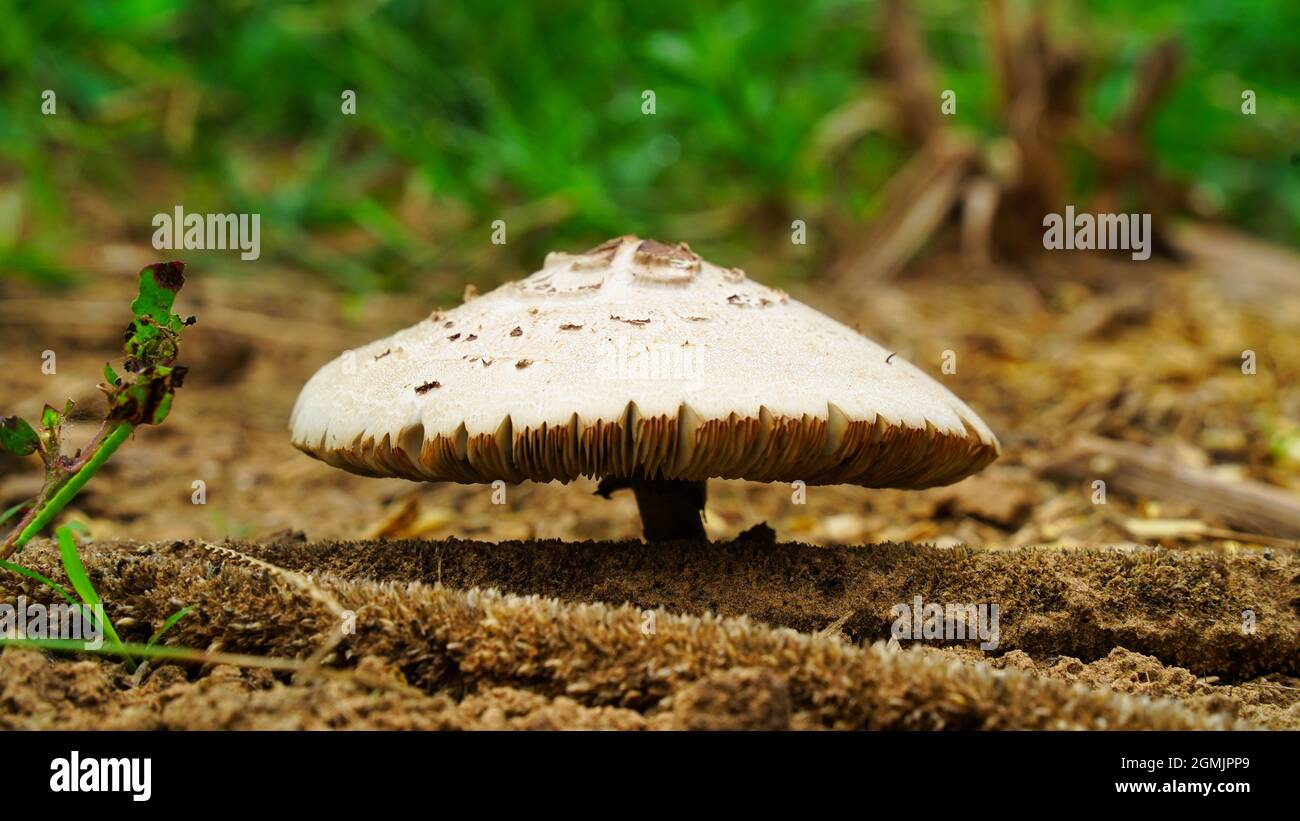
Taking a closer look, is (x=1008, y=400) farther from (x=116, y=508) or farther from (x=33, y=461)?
(x=33, y=461)

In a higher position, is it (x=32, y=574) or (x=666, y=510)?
(x=666, y=510)

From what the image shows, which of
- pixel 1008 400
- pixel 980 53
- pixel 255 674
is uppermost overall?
pixel 980 53

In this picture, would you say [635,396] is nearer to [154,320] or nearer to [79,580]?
[154,320]

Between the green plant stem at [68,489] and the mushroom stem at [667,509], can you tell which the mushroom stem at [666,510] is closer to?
the mushroom stem at [667,509]

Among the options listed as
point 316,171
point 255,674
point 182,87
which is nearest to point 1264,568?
point 255,674

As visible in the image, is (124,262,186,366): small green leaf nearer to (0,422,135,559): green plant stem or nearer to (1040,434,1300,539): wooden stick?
(0,422,135,559): green plant stem

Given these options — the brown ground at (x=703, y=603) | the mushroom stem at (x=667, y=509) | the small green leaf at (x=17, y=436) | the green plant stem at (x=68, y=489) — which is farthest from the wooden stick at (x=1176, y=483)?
the small green leaf at (x=17, y=436)

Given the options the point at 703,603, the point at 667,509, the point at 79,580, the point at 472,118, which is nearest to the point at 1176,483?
the point at 667,509
